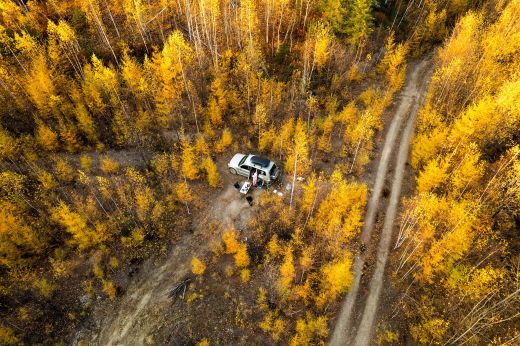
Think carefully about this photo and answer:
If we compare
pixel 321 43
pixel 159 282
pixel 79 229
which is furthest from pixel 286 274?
pixel 321 43

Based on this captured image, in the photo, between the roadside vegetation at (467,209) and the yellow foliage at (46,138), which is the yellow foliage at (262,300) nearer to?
the roadside vegetation at (467,209)

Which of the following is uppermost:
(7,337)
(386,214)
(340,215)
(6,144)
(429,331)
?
(6,144)

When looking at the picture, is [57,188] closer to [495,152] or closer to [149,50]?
[149,50]

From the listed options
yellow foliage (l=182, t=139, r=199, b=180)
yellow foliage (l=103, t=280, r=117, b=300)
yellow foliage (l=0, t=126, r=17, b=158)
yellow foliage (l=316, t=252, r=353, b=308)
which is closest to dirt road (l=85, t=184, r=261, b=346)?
yellow foliage (l=103, t=280, r=117, b=300)

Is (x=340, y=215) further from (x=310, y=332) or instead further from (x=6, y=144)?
(x=6, y=144)

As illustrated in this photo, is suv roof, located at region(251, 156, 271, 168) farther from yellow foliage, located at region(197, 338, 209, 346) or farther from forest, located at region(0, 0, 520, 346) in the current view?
yellow foliage, located at region(197, 338, 209, 346)
